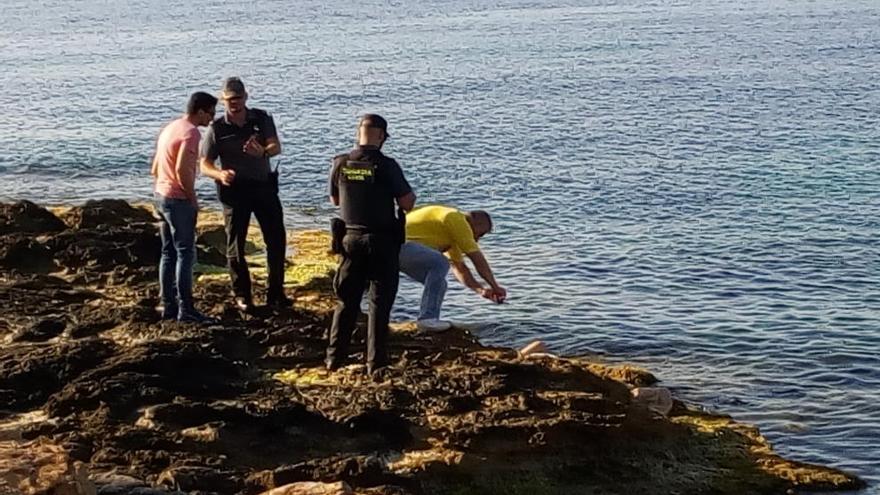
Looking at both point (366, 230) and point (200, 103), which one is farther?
point (200, 103)

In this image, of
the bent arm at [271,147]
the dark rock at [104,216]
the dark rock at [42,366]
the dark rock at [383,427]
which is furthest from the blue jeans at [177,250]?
the dark rock at [104,216]

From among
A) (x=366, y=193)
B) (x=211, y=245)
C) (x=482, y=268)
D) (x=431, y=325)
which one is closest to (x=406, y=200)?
(x=366, y=193)

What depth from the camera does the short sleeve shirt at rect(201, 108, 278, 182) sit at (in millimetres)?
12227

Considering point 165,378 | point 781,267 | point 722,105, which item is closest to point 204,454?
point 165,378

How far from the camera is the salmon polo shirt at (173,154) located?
37.8ft

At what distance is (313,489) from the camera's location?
8.02m

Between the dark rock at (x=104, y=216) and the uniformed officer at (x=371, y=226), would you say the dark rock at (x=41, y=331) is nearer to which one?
the uniformed officer at (x=371, y=226)

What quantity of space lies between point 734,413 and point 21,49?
5270 cm

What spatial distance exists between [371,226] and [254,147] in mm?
2046

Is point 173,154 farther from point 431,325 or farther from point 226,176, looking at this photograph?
point 431,325

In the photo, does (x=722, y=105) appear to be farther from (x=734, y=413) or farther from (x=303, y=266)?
(x=734, y=413)

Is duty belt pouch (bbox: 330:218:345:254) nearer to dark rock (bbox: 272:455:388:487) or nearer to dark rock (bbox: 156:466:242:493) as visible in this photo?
dark rock (bbox: 272:455:388:487)

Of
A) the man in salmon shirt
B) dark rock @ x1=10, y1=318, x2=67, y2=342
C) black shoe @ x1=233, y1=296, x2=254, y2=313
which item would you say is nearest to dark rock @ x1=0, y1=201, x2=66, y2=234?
dark rock @ x1=10, y1=318, x2=67, y2=342

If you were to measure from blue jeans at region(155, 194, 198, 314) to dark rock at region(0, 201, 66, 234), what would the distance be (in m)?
5.53
